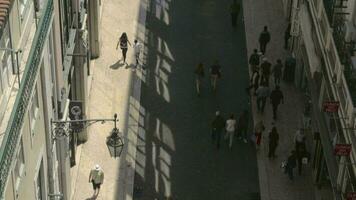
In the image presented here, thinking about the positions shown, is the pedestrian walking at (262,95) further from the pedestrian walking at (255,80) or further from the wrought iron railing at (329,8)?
the wrought iron railing at (329,8)

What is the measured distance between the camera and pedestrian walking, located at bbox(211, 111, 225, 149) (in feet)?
126

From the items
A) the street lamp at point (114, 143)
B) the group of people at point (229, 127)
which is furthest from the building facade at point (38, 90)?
the group of people at point (229, 127)

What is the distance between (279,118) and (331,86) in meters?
6.73

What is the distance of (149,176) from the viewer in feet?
122

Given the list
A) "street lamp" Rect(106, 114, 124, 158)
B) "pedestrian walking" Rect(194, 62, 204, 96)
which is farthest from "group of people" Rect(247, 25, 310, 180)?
"street lamp" Rect(106, 114, 124, 158)

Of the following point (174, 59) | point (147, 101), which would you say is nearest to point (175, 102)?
point (147, 101)

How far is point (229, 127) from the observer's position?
38.6 m

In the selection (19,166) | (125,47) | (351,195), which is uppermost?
(125,47)

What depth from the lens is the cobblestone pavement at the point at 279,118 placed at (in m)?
36.7

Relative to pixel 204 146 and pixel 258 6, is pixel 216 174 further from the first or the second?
pixel 258 6

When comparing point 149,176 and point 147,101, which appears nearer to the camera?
point 149,176

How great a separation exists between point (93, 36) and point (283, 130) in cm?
1058

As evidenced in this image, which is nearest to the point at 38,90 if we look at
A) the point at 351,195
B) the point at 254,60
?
the point at 351,195

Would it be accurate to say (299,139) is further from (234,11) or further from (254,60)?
(234,11)
